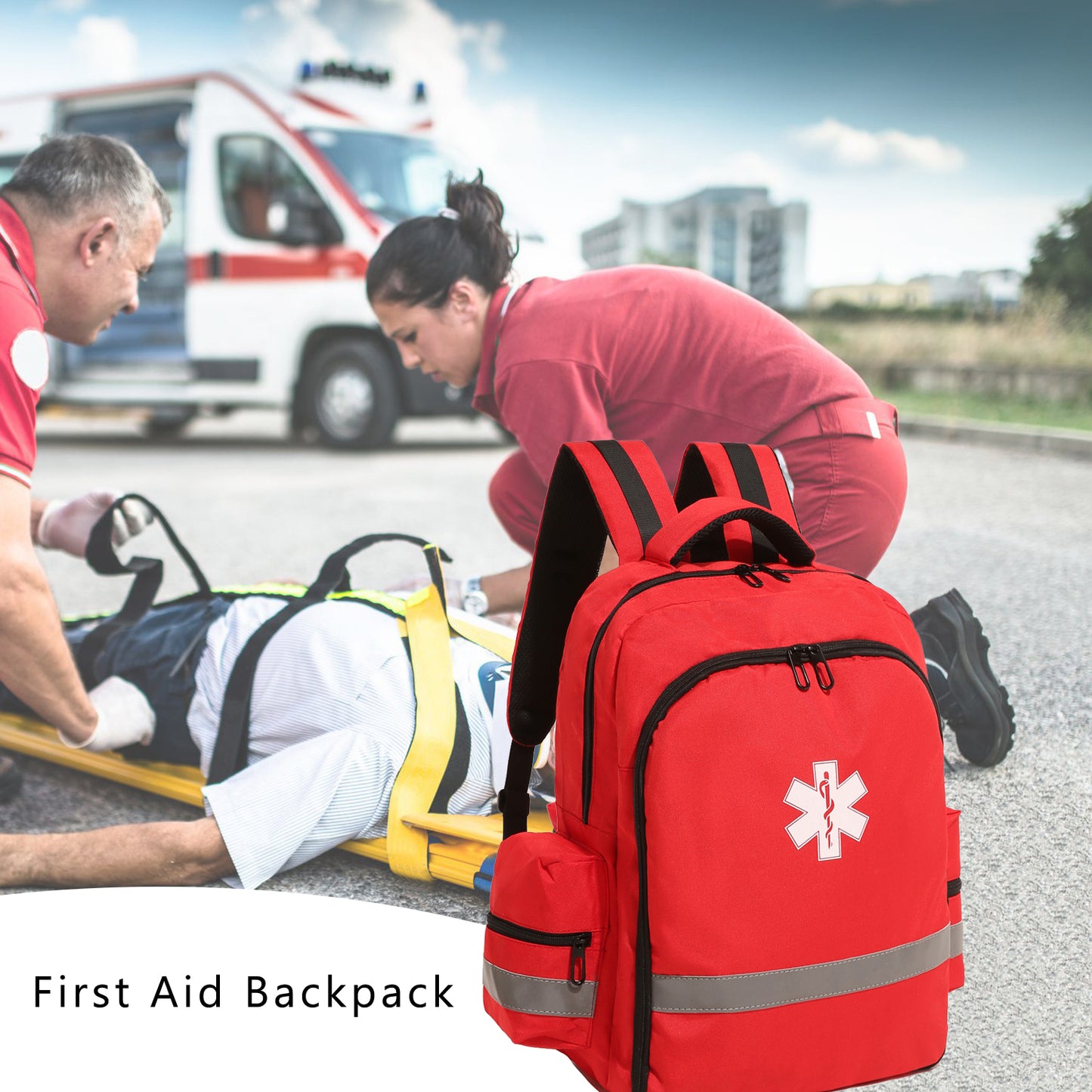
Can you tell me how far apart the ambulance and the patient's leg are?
441 cm

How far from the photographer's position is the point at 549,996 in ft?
4.06

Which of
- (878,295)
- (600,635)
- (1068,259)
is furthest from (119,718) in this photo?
(878,295)

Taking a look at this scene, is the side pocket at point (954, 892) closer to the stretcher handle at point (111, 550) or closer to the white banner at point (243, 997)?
the white banner at point (243, 997)

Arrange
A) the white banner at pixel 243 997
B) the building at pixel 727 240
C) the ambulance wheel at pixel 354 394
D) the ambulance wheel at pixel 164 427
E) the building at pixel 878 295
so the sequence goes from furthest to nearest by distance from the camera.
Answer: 1. the ambulance wheel at pixel 164 427
2. the ambulance wheel at pixel 354 394
3. the building at pixel 878 295
4. the building at pixel 727 240
5. the white banner at pixel 243 997

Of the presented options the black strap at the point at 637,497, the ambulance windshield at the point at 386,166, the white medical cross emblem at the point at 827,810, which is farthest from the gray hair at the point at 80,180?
the ambulance windshield at the point at 386,166

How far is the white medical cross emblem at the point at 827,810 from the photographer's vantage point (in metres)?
1.15

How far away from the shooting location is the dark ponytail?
210 cm

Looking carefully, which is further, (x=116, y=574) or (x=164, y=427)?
(x=164, y=427)

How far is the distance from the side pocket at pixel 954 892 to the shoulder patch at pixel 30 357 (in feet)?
4.62

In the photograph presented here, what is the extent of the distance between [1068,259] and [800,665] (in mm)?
2458

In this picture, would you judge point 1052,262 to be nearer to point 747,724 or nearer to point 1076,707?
point 1076,707

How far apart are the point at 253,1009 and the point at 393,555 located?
102 inches

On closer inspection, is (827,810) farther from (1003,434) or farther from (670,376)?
(1003,434)

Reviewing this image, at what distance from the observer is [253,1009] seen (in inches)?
58.2
